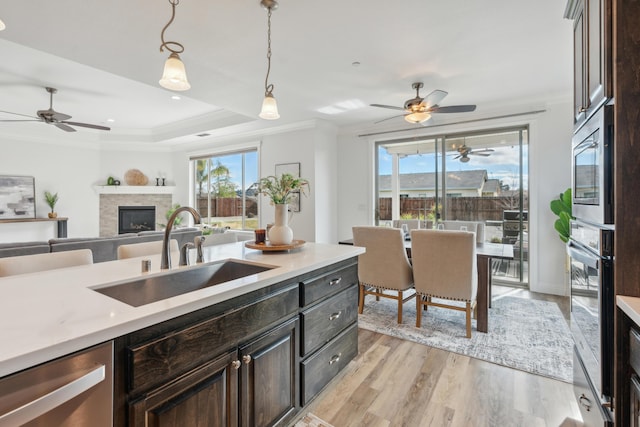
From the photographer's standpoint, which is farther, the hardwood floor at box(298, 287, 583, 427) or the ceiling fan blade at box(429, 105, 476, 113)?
the ceiling fan blade at box(429, 105, 476, 113)

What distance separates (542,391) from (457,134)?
3.77 metres

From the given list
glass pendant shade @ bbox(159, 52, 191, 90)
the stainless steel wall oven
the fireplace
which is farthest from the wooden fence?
the fireplace

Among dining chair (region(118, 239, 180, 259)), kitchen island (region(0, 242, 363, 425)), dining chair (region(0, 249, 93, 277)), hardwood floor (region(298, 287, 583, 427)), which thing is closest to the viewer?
kitchen island (region(0, 242, 363, 425))

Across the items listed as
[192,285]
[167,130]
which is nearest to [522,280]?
[192,285]

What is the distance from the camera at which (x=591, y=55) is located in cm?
140

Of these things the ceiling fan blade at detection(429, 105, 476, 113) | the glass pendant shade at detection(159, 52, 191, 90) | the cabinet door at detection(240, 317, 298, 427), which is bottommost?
the cabinet door at detection(240, 317, 298, 427)

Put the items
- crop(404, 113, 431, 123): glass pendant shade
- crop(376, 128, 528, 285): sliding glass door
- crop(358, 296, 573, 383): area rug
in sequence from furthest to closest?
crop(376, 128, 528, 285): sliding glass door
crop(404, 113, 431, 123): glass pendant shade
crop(358, 296, 573, 383): area rug

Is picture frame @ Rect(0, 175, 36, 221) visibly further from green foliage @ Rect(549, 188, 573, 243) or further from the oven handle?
green foliage @ Rect(549, 188, 573, 243)

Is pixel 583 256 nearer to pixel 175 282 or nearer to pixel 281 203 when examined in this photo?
pixel 281 203

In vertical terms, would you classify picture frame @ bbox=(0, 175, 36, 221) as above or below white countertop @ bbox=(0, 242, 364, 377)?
above

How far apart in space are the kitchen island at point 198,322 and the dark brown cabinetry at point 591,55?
1.47 metres

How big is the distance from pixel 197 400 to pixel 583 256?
1.87 m

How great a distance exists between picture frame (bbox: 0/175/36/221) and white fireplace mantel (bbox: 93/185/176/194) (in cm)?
108

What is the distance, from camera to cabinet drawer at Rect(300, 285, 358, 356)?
163 centimetres
